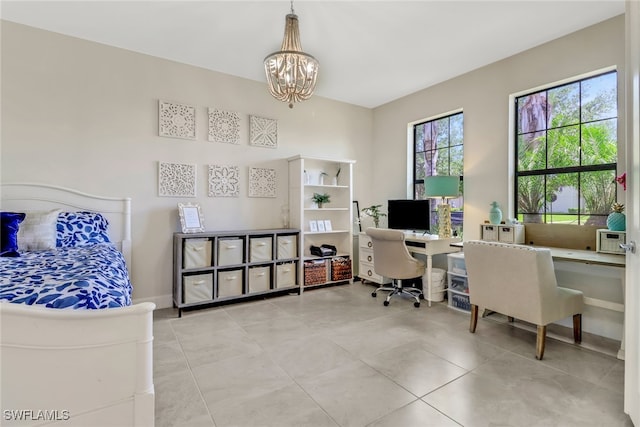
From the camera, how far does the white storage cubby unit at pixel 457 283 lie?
11.3 ft

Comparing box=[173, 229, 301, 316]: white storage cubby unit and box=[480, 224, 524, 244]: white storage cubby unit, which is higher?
box=[480, 224, 524, 244]: white storage cubby unit

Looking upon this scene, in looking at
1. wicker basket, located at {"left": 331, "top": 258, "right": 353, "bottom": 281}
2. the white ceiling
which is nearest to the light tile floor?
wicker basket, located at {"left": 331, "top": 258, "right": 353, "bottom": 281}

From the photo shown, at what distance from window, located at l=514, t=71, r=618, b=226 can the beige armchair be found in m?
1.02

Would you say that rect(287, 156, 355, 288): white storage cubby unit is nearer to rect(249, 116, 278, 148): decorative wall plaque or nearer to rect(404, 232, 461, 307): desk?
rect(249, 116, 278, 148): decorative wall plaque

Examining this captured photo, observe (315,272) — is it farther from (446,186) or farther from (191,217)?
(446,186)

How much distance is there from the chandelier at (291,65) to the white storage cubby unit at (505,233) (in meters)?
2.48

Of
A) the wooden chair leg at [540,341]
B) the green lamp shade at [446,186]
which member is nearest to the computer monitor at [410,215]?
the green lamp shade at [446,186]

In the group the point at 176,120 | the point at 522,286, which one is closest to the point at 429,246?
the point at 522,286

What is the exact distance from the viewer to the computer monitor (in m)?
4.02

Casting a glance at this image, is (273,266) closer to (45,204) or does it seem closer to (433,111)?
(45,204)

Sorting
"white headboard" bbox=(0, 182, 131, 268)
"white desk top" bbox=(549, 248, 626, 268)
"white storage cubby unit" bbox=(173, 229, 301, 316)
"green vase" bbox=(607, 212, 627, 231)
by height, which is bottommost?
"white storage cubby unit" bbox=(173, 229, 301, 316)

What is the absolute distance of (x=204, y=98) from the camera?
3.79 meters

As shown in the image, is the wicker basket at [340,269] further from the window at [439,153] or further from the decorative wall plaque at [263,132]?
the decorative wall plaque at [263,132]

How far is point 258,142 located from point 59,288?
3.07 m
